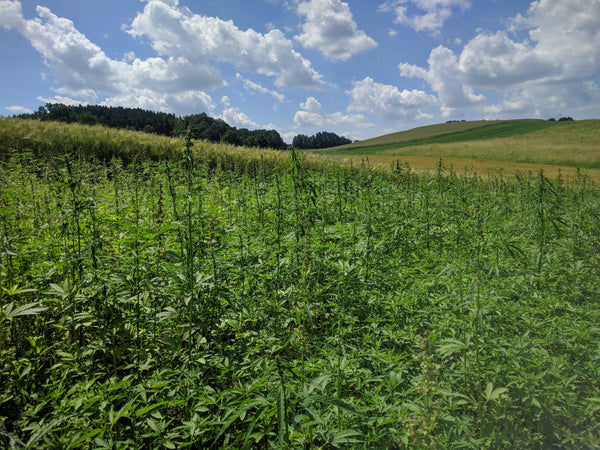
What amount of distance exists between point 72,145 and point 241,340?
41.7 feet

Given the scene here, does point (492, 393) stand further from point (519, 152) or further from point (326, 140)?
point (326, 140)

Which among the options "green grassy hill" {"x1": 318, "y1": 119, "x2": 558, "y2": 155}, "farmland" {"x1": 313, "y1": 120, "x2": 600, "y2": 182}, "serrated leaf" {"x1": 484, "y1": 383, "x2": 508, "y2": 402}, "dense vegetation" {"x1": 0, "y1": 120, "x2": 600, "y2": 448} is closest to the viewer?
"dense vegetation" {"x1": 0, "y1": 120, "x2": 600, "y2": 448}

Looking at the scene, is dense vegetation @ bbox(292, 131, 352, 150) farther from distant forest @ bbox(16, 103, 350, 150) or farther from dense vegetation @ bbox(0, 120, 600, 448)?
dense vegetation @ bbox(0, 120, 600, 448)

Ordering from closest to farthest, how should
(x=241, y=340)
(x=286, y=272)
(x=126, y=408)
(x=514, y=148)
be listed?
(x=126, y=408) < (x=241, y=340) < (x=286, y=272) < (x=514, y=148)

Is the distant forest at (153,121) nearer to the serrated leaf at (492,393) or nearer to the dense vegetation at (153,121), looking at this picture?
the dense vegetation at (153,121)

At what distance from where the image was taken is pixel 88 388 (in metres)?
2.12

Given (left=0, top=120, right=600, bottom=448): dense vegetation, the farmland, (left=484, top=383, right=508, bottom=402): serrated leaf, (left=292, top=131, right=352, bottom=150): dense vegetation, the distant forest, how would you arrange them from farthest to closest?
(left=292, top=131, right=352, bottom=150): dense vegetation → the distant forest → the farmland → (left=484, top=383, right=508, bottom=402): serrated leaf → (left=0, top=120, right=600, bottom=448): dense vegetation

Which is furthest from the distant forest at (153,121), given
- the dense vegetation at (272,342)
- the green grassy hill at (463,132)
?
the dense vegetation at (272,342)

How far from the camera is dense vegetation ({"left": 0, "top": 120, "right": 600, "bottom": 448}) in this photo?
194 cm

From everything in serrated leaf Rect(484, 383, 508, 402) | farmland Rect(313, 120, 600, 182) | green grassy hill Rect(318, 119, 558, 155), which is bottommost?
serrated leaf Rect(484, 383, 508, 402)

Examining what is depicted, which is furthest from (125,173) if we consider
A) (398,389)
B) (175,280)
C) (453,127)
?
(453,127)

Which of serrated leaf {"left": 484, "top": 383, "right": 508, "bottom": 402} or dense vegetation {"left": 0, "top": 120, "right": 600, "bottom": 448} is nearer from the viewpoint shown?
dense vegetation {"left": 0, "top": 120, "right": 600, "bottom": 448}

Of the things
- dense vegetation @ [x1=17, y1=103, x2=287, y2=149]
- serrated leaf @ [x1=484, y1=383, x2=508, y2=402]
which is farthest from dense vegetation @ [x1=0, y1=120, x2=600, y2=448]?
dense vegetation @ [x1=17, y1=103, x2=287, y2=149]

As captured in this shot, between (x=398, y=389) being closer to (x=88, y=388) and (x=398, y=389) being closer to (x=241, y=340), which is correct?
(x=241, y=340)
